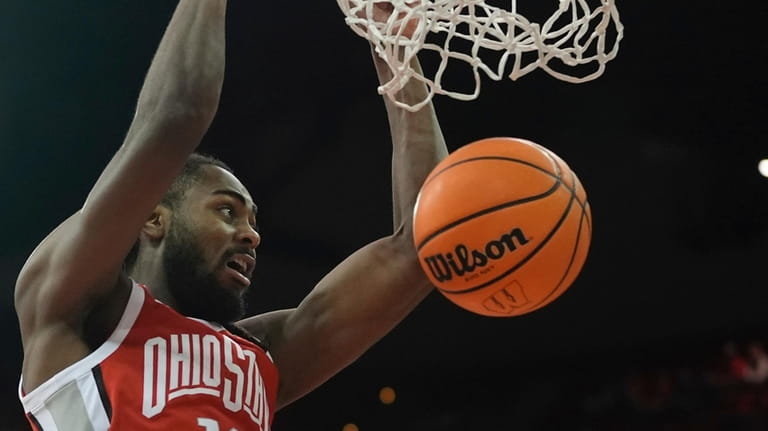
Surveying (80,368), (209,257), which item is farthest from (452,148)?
(80,368)

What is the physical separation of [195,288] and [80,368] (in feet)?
1.12

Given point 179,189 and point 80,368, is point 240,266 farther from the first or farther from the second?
point 80,368

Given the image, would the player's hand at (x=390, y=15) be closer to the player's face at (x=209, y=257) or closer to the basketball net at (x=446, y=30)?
the basketball net at (x=446, y=30)

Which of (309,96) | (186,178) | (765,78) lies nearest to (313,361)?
(186,178)

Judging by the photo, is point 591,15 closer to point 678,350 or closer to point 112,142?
point 112,142

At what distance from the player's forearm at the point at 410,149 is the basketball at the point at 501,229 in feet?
1.03

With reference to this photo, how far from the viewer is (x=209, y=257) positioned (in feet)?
6.77

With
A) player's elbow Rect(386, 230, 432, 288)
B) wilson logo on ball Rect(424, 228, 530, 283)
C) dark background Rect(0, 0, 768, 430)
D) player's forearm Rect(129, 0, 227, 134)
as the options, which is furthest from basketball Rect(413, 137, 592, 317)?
dark background Rect(0, 0, 768, 430)

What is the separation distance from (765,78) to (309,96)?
7.57 feet

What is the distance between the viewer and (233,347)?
1982 millimetres

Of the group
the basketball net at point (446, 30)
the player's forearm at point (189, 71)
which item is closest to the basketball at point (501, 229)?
the basketball net at point (446, 30)

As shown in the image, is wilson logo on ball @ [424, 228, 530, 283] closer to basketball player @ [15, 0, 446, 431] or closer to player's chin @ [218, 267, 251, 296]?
basketball player @ [15, 0, 446, 431]

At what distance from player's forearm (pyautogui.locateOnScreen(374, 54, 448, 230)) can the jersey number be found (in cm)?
60

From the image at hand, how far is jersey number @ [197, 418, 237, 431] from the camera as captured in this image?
1.81 m
